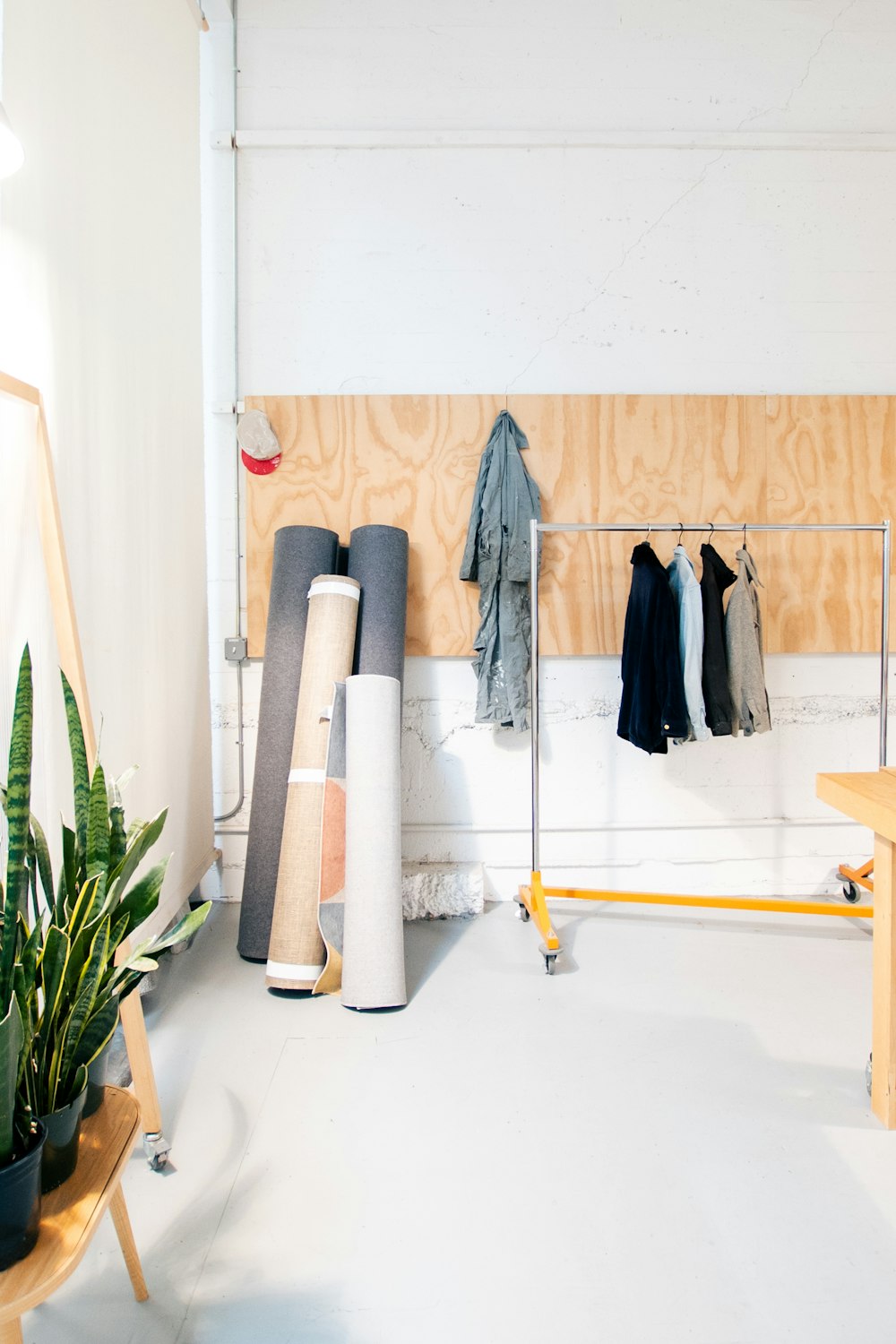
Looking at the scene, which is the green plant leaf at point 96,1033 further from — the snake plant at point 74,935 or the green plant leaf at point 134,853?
the green plant leaf at point 134,853

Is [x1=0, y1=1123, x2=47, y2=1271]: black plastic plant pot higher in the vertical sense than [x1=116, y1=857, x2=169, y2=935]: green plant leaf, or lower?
lower

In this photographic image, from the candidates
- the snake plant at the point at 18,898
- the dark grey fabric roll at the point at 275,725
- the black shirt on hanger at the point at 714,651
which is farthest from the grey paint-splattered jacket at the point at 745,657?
the snake plant at the point at 18,898

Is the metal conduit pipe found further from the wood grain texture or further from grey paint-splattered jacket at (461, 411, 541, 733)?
the wood grain texture

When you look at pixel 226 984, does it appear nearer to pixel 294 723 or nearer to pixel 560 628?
pixel 294 723

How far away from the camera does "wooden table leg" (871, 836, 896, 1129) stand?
5.65ft

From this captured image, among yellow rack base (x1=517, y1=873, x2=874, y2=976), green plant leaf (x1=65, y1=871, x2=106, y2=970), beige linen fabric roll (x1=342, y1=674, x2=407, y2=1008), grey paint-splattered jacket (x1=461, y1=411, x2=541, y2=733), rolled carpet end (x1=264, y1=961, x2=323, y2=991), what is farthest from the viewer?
grey paint-splattered jacket (x1=461, y1=411, x2=541, y2=733)

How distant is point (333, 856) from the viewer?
2.33 m

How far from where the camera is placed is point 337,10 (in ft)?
9.37

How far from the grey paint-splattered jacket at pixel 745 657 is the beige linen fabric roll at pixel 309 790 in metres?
1.26

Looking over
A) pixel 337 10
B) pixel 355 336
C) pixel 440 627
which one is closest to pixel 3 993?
pixel 440 627

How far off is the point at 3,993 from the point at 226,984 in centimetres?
151

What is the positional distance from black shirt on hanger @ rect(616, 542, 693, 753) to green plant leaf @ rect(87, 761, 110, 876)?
1.80 m

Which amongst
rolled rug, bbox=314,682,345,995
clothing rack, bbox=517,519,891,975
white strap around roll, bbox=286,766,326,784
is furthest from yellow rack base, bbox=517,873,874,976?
white strap around roll, bbox=286,766,326,784

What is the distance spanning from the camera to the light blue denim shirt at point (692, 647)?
8.39 ft
